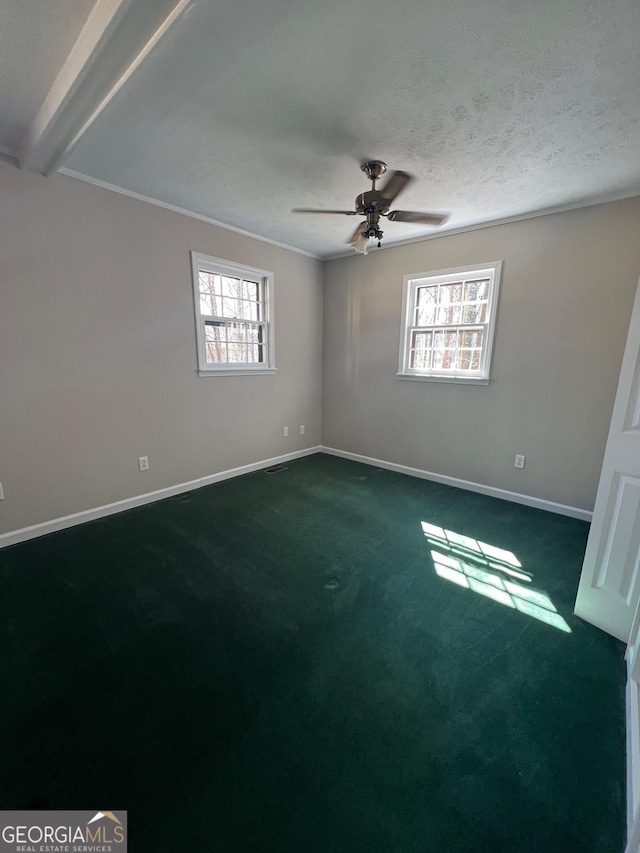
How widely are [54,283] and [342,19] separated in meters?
2.40

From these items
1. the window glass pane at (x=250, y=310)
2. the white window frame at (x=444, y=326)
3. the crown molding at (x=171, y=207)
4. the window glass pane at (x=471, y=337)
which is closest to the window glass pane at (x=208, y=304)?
the window glass pane at (x=250, y=310)

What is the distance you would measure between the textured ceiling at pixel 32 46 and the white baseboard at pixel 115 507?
103 inches

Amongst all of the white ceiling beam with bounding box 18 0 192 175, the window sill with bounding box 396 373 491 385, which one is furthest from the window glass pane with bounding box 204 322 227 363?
the window sill with bounding box 396 373 491 385

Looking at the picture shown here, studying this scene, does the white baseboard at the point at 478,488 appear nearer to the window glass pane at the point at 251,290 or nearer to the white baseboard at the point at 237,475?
the white baseboard at the point at 237,475

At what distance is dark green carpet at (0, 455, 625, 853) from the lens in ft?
3.39

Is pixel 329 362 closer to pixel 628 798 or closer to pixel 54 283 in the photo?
pixel 54 283

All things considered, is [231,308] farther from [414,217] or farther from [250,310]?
[414,217]

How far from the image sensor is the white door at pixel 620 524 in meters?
1.57

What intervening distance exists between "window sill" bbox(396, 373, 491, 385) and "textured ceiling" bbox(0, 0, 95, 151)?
3406 millimetres

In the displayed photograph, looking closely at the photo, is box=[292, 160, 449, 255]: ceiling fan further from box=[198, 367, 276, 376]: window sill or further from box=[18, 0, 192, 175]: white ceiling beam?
box=[198, 367, 276, 376]: window sill

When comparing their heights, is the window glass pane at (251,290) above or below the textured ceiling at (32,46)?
below

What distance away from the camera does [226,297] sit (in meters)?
3.56

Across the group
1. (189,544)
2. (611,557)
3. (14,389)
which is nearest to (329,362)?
(189,544)

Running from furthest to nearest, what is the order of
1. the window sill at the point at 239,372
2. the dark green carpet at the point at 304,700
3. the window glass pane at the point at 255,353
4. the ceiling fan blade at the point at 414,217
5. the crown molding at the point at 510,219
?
the window glass pane at the point at 255,353, the window sill at the point at 239,372, the crown molding at the point at 510,219, the ceiling fan blade at the point at 414,217, the dark green carpet at the point at 304,700
